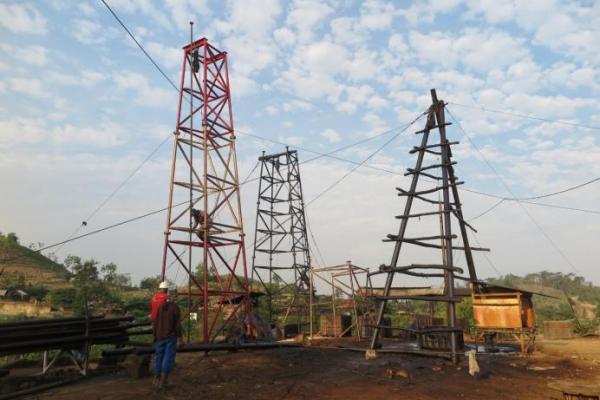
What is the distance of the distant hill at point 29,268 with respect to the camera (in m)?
57.2

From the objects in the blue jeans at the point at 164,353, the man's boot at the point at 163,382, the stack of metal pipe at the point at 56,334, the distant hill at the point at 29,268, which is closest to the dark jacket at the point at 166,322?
the blue jeans at the point at 164,353

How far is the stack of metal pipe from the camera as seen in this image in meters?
8.74

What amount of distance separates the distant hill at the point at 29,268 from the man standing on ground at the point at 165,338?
53.9 metres

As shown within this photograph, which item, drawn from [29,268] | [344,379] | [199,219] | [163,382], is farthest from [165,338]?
[29,268]

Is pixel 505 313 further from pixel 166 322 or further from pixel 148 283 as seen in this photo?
pixel 148 283

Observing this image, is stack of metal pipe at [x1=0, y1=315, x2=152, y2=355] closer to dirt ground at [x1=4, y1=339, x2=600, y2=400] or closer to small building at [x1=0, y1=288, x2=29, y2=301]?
dirt ground at [x1=4, y1=339, x2=600, y2=400]

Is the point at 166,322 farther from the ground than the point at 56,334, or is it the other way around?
the point at 166,322

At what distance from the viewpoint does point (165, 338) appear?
28.5 feet

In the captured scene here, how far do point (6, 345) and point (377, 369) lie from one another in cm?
836

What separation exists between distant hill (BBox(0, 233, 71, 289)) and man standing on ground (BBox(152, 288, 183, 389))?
177 feet

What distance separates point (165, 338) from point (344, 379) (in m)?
4.02

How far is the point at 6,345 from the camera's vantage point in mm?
8539

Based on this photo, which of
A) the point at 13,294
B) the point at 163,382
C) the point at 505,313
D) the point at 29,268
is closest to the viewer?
the point at 163,382

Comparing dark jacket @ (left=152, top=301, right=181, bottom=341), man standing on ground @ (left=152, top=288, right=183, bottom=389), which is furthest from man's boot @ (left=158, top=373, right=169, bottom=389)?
dark jacket @ (left=152, top=301, right=181, bottom=341)
